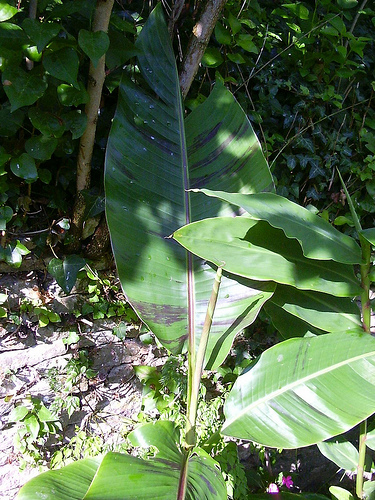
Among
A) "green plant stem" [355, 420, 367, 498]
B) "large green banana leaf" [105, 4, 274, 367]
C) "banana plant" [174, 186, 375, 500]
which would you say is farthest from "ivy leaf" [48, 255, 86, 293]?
"green plant stem" [355, 420, 367, 498]

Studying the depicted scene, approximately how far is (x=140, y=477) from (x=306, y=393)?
0.51 m

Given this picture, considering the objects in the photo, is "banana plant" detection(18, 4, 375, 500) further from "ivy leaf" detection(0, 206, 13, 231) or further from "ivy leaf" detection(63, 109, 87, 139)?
"ivy leaf" detection(0, 206, 13, 231)

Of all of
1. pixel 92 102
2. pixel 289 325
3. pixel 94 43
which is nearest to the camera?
pixel 94 43

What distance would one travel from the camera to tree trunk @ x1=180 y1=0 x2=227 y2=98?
1464 mm

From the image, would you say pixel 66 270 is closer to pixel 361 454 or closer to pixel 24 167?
pixel 24 167

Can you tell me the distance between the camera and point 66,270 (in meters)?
1.55

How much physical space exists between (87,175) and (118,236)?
1.17ft

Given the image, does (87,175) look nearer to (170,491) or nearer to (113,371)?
(113,371)

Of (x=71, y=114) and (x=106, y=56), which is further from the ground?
(x=106, y=56)

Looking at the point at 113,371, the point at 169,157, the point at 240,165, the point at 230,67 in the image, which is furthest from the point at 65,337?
the point at 230,67

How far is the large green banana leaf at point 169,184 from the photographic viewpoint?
1.32m

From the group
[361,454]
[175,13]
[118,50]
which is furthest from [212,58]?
[361,454]

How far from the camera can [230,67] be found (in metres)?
1.84

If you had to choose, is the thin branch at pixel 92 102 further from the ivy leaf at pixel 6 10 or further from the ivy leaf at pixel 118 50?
the ivy leaf at pixel 6 10
